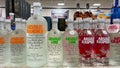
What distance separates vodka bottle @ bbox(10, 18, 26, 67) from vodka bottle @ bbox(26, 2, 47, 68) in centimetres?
4

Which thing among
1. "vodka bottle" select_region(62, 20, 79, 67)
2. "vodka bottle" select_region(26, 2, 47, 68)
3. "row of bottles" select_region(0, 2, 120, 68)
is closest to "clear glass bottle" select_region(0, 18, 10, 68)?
"row of bottles" select_region(0, 2, 120, 68)

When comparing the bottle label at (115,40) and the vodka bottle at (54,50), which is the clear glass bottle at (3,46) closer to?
the vodka bottle at (54,50)

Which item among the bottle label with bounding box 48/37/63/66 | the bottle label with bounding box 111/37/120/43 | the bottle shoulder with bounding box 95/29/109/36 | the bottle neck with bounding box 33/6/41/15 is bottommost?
the bottle label with bounding box 48/37/63/66

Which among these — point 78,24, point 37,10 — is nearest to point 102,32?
point 78,24

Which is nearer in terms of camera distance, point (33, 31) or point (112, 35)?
point (33, 31)

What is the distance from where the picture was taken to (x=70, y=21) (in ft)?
3.48

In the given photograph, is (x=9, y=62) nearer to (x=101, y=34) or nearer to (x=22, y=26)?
(x=22, y=26)

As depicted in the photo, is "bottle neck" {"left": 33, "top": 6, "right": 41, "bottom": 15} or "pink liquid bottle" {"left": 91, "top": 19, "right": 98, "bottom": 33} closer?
"bottle neck" {"left": 33, "top": 6, "right": 41, "bottom": 15}

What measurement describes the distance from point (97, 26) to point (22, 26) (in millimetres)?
379

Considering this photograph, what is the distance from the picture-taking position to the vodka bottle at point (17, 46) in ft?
3.35

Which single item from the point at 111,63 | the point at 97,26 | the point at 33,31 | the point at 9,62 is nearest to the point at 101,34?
the point at 97,26

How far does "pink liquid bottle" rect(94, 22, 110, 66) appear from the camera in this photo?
3.51ft

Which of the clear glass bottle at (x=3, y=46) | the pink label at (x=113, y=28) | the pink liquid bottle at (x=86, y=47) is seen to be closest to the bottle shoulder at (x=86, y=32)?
the pink liquid bottle at (x=86, y=47)

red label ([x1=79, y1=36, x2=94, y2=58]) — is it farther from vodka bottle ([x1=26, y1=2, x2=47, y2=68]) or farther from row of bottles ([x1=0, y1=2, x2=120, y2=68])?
vodka bottle ([x1=26, y1=2, x2=47, y2=68])
